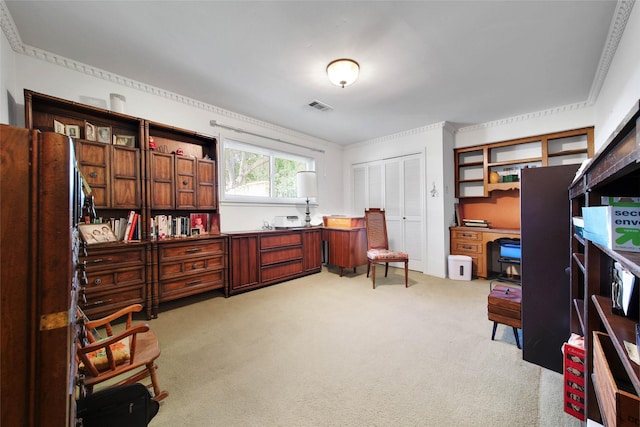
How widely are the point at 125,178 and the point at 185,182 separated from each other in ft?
1.88

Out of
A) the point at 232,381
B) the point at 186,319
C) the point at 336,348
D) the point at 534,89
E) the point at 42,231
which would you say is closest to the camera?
the point at 42,231

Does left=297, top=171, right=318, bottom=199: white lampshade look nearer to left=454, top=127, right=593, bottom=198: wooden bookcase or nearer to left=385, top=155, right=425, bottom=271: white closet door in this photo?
left=385, top=155, right=425, bottom=271: white closet door

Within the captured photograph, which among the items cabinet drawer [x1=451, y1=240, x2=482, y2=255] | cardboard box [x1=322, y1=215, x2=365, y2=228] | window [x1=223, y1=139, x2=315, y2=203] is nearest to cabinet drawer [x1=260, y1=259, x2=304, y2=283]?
cardboard box [x1=322, y1=215, x2=365, y2=228]

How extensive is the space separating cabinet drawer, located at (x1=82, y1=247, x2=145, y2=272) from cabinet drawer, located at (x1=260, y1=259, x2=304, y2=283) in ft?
4.77

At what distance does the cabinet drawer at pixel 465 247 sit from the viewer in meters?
3.89

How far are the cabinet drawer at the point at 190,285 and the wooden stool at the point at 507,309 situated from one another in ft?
9.40

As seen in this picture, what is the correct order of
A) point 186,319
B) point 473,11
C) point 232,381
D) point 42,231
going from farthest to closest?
point 186,319 → point 473,11 → point 232,381 → point 42,231

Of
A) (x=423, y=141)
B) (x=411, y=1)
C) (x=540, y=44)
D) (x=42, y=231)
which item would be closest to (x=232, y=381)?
(x=42, y=231)

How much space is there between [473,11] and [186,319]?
364 cm

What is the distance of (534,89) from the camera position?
9.55ft

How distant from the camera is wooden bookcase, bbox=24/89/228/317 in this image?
7.33 feet

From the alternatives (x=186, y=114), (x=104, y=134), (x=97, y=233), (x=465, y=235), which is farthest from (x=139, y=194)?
(x=465, y=235)

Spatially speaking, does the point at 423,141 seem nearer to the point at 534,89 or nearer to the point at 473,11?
the point at 534,89

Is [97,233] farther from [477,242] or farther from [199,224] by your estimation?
[477,242]
